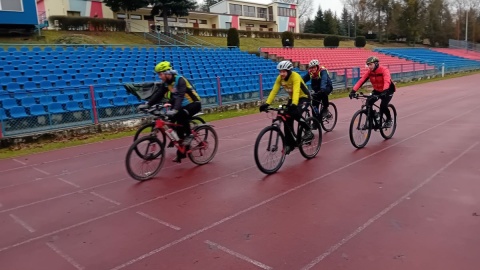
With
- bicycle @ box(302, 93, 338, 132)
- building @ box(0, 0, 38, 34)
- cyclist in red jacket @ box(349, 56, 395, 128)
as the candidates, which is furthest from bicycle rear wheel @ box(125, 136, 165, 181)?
building @ box(0, 0, 38, 34)

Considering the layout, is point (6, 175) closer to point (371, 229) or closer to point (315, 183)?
point (315, 183)

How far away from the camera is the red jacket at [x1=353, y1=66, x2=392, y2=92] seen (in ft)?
25.2

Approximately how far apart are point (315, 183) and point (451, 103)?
11096 mm

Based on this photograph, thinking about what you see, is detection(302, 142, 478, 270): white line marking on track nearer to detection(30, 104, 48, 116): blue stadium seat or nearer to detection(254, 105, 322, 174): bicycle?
detection(254, 105, 322, 174): bicycle

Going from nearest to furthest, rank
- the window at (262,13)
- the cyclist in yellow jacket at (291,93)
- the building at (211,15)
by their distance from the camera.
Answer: the cyclist in yellow jacket at (291,93) < the building at (211,15) < the window at (262,13)

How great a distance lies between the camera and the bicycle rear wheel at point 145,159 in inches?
227

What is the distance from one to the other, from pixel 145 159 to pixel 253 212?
7.43ft

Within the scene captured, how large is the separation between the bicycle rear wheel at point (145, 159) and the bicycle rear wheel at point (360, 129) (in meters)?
3.76

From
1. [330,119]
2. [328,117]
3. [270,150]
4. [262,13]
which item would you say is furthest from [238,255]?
[262,13]

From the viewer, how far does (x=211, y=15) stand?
49844 millimetres

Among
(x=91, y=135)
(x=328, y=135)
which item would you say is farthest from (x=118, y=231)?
(x=91, y=135)

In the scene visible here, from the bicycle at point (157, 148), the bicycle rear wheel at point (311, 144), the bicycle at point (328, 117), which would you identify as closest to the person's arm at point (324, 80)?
the bicycle at point (328, 117)

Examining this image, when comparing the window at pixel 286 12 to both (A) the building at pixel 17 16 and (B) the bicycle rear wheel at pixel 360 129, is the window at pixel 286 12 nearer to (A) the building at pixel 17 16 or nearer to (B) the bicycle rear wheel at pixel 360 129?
(A) the building at pixel 17 16

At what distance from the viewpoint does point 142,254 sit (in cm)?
359
